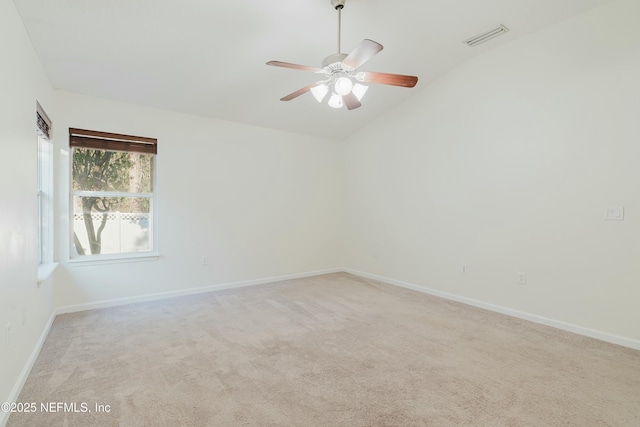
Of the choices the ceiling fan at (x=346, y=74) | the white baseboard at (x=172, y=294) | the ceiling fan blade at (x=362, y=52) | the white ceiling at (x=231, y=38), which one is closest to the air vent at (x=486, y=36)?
the white ceiling at (x=231, y=38)

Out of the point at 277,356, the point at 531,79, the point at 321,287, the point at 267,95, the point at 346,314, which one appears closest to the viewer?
the point at 277,356

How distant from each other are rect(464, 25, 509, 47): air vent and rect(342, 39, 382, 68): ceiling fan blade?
6.40 feet

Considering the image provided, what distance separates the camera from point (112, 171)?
13.2 ft

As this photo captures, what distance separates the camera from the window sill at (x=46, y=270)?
290 centimetres

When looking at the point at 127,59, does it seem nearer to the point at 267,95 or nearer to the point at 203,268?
the point at 267,95

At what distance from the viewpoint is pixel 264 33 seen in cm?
303

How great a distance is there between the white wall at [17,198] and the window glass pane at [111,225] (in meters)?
1.16

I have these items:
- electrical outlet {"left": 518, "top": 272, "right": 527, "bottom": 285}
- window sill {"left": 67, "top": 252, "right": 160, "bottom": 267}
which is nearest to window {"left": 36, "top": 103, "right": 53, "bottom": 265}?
window sill {"left": 67, "top": 252, "right": 160, "bottom": 267}

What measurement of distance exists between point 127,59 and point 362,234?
411cm

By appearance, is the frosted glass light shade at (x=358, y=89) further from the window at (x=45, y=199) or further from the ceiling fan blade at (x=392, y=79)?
the window at (x=45, y=199)

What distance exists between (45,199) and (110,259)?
0.95 m

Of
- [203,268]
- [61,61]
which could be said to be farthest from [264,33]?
[203,268]

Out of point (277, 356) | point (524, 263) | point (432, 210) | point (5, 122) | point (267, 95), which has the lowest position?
point (277, 356)

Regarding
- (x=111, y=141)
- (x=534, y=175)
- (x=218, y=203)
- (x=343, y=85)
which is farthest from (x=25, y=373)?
(x=534, y=175)
